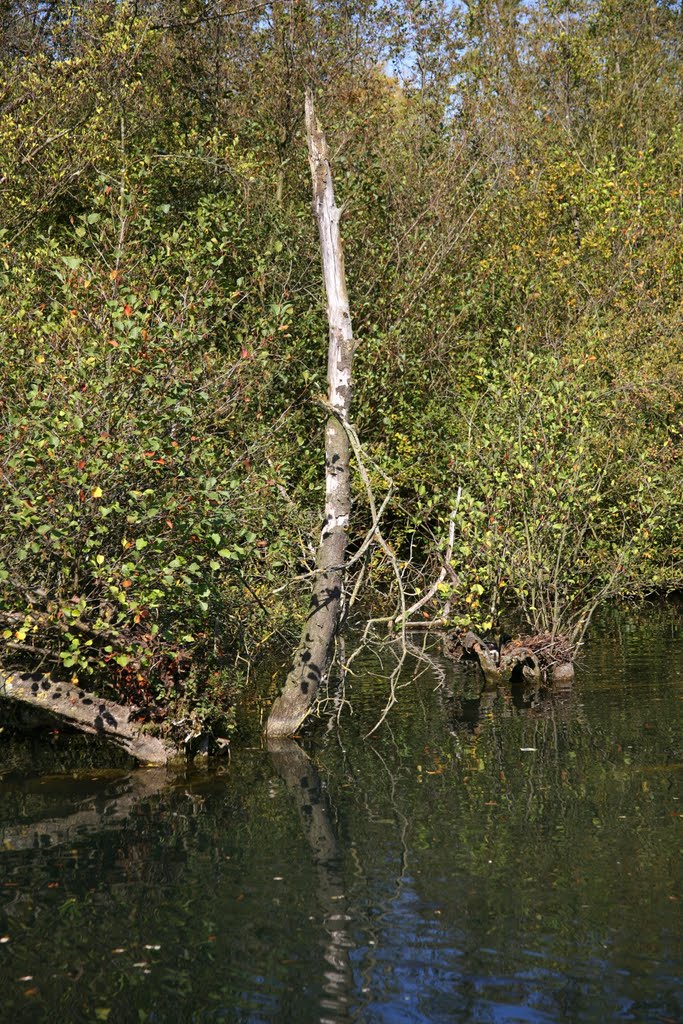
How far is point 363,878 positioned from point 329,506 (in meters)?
7.08

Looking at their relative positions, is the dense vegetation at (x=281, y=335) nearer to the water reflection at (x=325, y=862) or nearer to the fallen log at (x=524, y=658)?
the fallen log at (x=524, y=658)

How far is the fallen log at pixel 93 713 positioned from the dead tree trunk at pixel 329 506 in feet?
6.77

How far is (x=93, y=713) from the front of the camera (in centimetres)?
1658

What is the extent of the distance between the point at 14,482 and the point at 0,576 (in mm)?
1327

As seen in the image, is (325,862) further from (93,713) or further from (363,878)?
(93,713)

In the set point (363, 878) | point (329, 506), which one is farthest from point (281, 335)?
point (363, 878)

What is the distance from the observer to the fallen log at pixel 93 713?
54.3ft

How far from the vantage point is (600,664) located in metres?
24.0

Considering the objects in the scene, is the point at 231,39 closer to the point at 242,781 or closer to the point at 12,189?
the point at 12,189

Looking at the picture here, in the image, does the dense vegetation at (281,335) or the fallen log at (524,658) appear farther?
the fallen log at (524,658)

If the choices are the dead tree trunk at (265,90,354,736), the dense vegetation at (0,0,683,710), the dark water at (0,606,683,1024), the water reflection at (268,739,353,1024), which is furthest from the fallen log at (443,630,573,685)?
the water reflection at (268,739,353,1024)

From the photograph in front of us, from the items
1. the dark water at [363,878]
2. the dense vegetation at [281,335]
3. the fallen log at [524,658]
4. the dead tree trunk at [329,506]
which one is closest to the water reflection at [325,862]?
the dark water at [363,878]

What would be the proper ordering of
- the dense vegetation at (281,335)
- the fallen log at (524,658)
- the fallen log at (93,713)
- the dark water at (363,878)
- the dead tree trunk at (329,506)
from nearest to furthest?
the dark water at (363,878) → the dense vegetation at (281,335) → the fallen log at (93,713) → the dead tree trunk at (329,506) → the fallen log at (524,658)

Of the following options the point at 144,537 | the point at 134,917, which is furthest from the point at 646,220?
the point at 134,917
